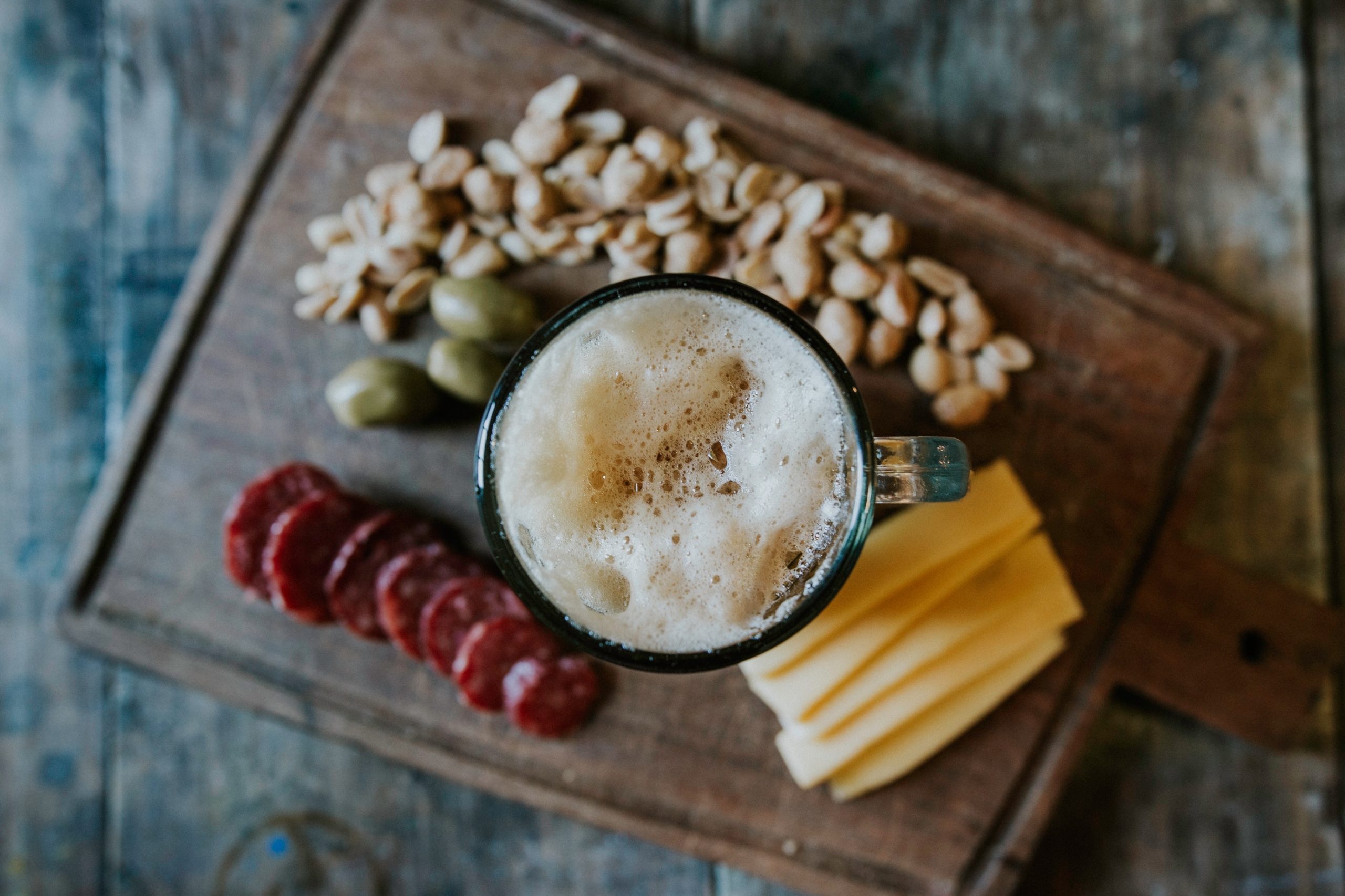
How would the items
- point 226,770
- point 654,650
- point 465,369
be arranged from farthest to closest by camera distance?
1. point 226,770
2. point 465,369
3. point 654,650

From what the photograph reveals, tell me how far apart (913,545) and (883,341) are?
0.73 ft

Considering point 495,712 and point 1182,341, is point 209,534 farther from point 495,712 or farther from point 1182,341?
point 1182,341

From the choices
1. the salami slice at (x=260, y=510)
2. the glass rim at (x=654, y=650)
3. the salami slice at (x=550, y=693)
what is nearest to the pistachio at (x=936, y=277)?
the glass rim at (x=654, y=650)

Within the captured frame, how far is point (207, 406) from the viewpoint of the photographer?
111cm

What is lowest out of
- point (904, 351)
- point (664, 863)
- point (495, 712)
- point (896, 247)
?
point (664, 863)

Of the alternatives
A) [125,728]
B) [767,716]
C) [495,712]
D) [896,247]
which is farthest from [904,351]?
[125,728]

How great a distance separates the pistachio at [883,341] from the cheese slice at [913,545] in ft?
0.53

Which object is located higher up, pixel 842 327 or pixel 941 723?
pixel 842 327

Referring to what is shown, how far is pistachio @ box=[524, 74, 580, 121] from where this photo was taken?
3.49 ft

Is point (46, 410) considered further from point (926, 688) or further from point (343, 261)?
point (926, 688)

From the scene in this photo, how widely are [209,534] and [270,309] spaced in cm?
27

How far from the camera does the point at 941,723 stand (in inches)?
41.7

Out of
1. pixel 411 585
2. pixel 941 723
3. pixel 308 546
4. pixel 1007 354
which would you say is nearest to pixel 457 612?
pixel 411 585

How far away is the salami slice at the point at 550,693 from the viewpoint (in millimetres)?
1045
